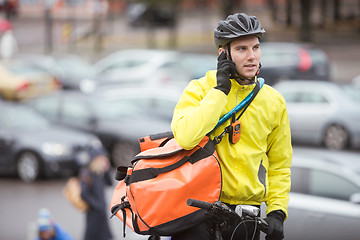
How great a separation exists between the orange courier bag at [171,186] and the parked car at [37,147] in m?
11.9

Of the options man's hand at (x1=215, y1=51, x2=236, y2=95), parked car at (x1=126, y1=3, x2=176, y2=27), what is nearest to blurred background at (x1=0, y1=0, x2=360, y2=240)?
man's hand at (x1=215, y1=51, x2=236, y2=95)

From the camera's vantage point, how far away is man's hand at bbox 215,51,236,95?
3.07 meters

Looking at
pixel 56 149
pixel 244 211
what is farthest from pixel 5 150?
pixel 244 211

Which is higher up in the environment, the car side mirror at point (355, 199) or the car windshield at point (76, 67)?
the car windshield at point (76, 67)

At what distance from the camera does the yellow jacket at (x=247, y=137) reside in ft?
10.0

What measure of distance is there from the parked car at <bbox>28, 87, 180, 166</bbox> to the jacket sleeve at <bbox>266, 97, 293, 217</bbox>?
11.8 m

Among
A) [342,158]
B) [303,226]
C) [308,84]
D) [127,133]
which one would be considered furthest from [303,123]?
[303,226]

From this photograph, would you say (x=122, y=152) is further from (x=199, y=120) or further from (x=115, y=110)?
(x=199, y=120)

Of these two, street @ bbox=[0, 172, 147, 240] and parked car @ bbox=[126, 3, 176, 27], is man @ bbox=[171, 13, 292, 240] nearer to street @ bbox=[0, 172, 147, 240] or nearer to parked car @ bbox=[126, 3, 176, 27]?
street @ bbox=[0, 172, 147, 240]

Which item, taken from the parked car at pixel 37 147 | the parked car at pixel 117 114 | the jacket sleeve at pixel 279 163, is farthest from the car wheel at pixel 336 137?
the jacket sleeve at pixel 279 163

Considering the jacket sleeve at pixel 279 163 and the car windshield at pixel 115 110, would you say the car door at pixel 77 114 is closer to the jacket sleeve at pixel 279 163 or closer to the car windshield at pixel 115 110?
the car windshield at pixel 115 110

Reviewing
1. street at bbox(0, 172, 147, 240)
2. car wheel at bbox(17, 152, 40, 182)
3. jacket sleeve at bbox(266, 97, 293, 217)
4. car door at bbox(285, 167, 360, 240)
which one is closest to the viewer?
jacket sleeve at bbox(266, 97, 293, 217)

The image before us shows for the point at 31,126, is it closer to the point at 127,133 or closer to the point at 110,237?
the point at 127,133

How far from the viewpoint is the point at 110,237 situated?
1037 cm
